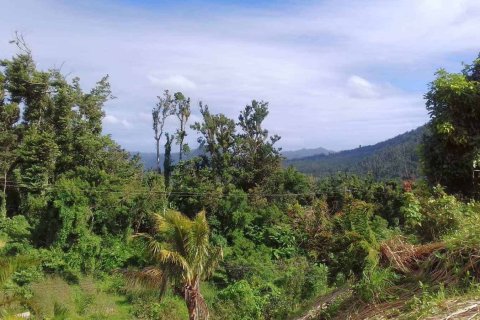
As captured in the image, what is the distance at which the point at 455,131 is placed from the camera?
5.83 metres

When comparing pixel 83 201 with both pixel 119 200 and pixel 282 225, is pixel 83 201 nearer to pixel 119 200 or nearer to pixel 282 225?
pixel 119 200

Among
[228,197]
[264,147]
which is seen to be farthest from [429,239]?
[264,147]

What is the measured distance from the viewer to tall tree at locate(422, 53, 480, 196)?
575 centimetres

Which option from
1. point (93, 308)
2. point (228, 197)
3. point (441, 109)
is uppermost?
point (441, 109)

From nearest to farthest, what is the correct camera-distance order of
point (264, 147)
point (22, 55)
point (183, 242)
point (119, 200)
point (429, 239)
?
point (429, 239)
point (183, 242)
point (119, 200)
point (22, 55)
point (264, 147)

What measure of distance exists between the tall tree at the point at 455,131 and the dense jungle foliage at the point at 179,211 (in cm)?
2

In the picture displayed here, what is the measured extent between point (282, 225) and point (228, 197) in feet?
10.00

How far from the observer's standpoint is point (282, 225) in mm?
24078

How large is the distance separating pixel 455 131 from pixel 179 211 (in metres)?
15.0

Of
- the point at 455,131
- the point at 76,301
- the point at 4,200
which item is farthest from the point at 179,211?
the point at 455,131

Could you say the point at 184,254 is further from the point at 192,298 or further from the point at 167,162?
the point at 167,162

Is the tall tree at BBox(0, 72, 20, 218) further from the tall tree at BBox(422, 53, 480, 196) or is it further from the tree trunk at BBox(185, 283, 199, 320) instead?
the tall tree at BBox(422, 53, 480, 196)

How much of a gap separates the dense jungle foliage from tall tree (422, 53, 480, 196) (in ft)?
0.05

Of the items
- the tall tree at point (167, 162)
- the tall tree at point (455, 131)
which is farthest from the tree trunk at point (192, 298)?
the tall tree at point (167, 162)
